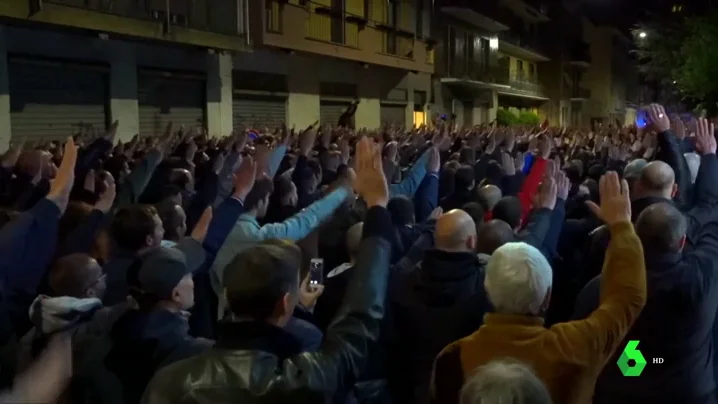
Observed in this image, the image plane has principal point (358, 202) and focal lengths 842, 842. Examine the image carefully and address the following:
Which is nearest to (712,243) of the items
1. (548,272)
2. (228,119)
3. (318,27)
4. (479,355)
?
(548,272)

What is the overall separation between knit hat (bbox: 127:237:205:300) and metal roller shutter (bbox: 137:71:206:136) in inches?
473

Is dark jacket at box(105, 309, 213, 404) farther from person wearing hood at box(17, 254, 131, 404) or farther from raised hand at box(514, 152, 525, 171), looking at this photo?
raised hand at box(514, 152, 525, 171)

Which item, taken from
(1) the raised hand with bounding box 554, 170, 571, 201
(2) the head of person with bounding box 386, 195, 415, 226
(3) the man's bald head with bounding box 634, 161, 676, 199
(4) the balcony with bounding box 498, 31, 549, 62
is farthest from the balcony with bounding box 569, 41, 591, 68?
(1) the raised hand with bounding box 554, 170, 571, 201

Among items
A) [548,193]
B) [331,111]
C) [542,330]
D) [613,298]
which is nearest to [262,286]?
[542,330]

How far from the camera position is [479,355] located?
2.83m

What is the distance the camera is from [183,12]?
48.2 feet

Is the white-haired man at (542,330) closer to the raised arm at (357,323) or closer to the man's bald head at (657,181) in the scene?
the raised arm at (357,323)

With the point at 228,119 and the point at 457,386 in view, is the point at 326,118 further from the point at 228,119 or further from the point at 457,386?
the point at 457,386

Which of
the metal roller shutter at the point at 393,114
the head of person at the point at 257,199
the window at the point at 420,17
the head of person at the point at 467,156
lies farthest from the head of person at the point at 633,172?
the window at the point at 420,17

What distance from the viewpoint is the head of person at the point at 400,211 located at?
5.15 metres

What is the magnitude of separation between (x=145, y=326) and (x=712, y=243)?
246 cm

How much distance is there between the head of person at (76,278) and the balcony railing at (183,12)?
28.1 ft

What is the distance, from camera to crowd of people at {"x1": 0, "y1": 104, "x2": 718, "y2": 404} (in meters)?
2.48

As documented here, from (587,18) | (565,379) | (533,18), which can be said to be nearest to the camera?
(565,379)
